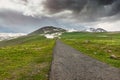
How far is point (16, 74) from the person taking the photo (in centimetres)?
2742


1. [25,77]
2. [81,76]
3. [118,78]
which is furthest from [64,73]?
[118,78]

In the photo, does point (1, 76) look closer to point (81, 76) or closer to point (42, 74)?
point (42, 74)

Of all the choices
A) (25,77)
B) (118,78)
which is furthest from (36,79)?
(118,78)

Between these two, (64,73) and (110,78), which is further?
(64,73)

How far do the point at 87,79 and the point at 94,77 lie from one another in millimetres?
1440

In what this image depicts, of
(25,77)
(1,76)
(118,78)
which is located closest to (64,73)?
(25,77)

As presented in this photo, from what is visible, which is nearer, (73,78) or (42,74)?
(73,78)

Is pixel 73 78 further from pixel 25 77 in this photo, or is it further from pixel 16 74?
pixel 16 74

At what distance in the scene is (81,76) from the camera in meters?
23.6

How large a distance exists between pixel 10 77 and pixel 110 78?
38.9ft

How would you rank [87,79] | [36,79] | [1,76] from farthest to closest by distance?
1. [1,76]
2. [36,79]
3. [87,79]

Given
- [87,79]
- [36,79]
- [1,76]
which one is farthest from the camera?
[1,76]

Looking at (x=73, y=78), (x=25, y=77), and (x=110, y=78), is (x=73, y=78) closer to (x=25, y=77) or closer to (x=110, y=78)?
(x=110, y=78)

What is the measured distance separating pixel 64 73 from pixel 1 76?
26.2 ft
